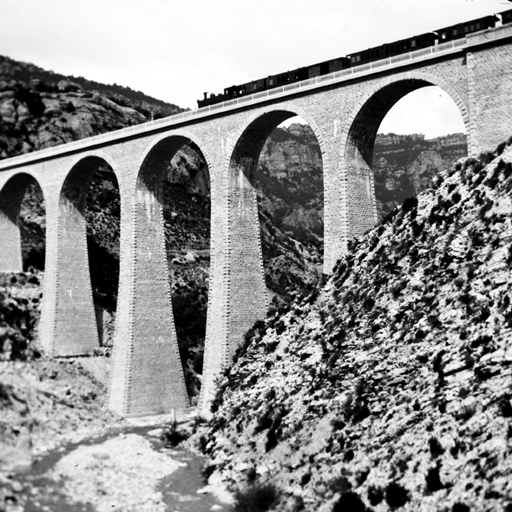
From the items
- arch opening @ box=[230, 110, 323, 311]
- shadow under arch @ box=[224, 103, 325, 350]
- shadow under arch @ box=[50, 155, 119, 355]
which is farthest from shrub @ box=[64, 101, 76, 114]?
shadow under arch @ box=[224, 103, 325, 350]

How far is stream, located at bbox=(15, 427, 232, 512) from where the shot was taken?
→ 17281 millimetres

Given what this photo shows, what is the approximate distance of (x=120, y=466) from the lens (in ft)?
76.9

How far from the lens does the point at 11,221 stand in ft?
211

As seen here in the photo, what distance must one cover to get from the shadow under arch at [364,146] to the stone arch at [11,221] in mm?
35316

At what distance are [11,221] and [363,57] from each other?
3886 centimetres

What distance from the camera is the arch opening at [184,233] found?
48656mm

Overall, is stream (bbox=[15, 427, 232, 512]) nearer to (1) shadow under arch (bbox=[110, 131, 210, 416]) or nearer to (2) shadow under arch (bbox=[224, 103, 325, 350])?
(2) shadow under arch (bbox=[224, 103, 325, 350])

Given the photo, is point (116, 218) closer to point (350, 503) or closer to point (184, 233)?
point (184, 233)

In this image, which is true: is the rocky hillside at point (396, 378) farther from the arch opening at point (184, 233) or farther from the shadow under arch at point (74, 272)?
the shadow under arch at point (74, 272)

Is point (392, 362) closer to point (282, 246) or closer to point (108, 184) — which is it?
point (108, 184)

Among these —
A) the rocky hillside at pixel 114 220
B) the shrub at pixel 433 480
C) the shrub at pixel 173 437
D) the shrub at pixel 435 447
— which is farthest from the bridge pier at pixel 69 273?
the shrub at pixel 433 480

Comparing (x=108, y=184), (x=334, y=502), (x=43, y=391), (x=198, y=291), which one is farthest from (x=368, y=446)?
(x=108, y=184)

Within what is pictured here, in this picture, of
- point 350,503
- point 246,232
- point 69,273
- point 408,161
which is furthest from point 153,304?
point 408,161

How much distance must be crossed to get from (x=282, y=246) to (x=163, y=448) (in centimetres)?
6101
